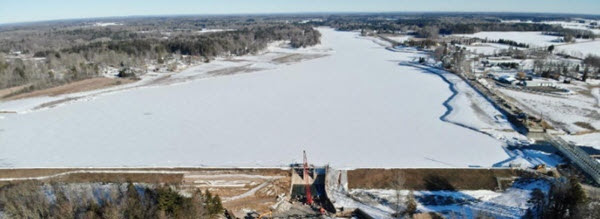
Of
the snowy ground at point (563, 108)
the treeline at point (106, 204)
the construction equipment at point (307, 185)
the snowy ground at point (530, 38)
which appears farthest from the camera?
the snowy ground at point (530, 38)

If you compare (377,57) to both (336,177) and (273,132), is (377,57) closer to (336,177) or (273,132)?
(273,132)

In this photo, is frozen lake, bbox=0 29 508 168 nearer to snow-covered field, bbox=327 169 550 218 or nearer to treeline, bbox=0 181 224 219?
snow-covered field, bbox=327 169 550 218

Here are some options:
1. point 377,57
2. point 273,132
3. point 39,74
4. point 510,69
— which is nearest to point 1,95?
point 39,74

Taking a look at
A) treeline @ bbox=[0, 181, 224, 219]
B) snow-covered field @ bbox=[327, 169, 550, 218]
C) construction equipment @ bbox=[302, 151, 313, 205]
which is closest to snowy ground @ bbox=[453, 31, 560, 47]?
snow-covered field @ bbox=[327, 169, 550, 218]

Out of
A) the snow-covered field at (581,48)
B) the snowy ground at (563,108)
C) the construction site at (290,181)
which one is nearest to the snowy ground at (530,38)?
the snow-covered field at (581,48)

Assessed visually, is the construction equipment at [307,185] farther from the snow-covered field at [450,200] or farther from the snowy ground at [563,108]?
the snowy ground at [563,108]
